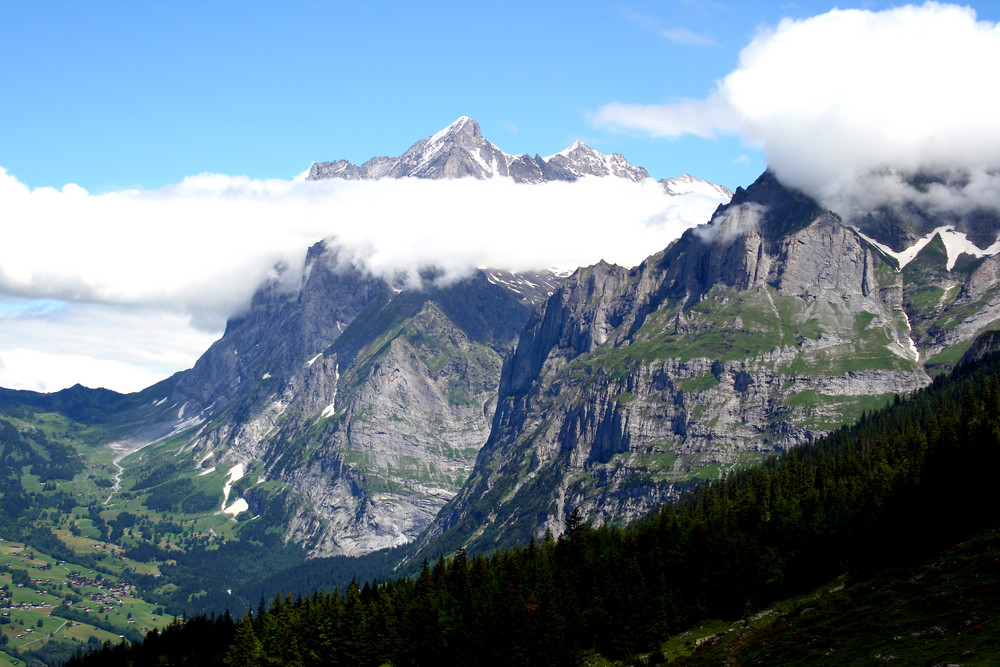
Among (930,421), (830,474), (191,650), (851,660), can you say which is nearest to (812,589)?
(851,660)

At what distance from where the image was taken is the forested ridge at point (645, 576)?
125375 mm

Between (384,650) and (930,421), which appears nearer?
(384,650)

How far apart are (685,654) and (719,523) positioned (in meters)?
40.9

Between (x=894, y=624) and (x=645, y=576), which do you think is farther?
(x=645, y=576)

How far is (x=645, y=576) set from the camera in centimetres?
14450

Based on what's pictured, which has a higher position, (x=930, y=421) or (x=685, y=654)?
(x=930, y=421)

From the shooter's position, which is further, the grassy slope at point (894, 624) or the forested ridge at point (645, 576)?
the forested ridge at point (645, 576)

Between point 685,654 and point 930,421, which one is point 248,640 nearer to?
point 685,654

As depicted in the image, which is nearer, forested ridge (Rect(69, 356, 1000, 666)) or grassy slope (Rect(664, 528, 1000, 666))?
grassy slope (Rect(664, 528, 1000, 666))

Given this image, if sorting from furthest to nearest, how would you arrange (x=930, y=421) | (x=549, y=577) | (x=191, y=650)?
(x=930, y=421)
(x=191, y=650)
(x=549, y=577)

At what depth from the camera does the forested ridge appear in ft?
411

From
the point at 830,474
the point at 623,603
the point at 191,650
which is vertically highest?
the point at 830,474

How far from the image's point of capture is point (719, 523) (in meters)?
157

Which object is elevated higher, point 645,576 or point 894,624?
point 894,624
